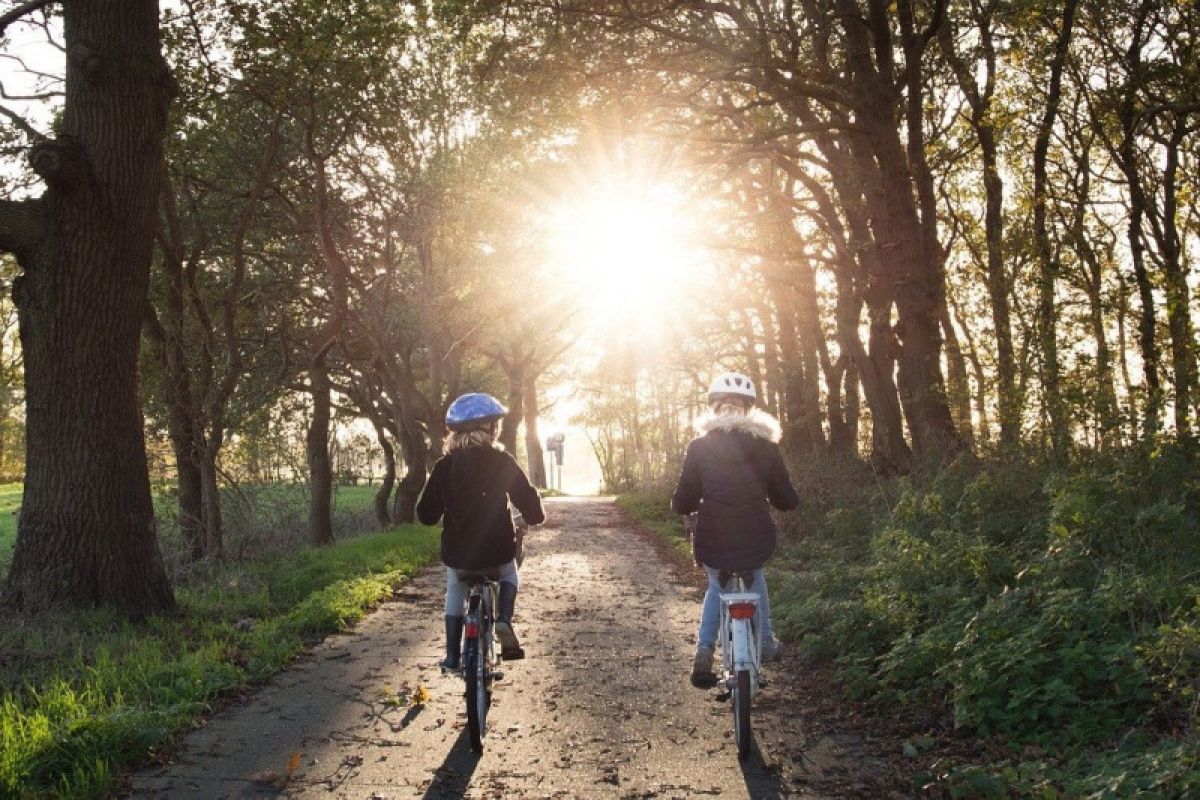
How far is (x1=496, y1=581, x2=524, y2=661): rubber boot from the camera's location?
6254mm

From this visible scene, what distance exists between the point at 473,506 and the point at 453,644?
87cm

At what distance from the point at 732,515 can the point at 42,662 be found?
5.03 m

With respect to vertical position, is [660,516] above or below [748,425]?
below

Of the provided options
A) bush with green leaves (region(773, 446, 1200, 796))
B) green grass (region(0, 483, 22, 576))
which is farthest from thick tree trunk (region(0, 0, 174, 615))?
green grass (region(0, 483, 22, 576))

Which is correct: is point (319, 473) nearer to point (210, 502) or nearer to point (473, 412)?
point (210, 502)

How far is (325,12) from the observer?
14.7 meters

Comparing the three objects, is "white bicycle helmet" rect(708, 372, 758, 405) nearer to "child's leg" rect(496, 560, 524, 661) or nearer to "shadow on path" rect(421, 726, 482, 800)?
"child's leg" rect(496, 560, 524, 661)

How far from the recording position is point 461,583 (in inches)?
256

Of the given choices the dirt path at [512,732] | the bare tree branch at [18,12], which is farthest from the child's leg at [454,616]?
the bare tree branch at [18,12]

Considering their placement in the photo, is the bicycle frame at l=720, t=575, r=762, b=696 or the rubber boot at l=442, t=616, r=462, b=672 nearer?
the bicycle frame at l=720, t=575, r=762, b=696

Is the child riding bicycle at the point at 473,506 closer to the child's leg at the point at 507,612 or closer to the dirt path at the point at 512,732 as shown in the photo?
the child's leg at the point at 507,612

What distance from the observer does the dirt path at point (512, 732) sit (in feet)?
17.0

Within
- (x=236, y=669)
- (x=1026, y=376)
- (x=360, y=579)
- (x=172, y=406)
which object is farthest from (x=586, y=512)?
(x=236, y=669)

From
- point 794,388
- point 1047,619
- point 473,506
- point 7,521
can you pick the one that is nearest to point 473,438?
point 473,506
